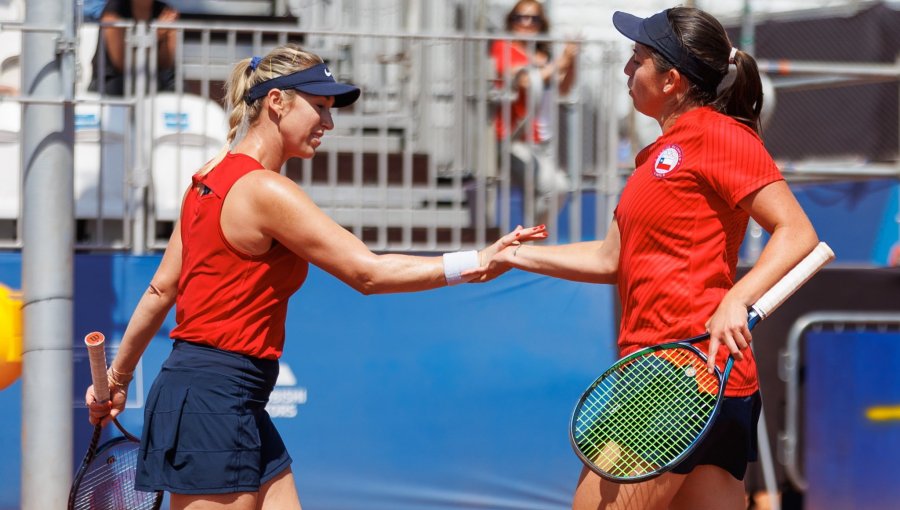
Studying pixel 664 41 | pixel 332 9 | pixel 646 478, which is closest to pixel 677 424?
pixel 646 478

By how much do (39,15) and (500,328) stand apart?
107 inches

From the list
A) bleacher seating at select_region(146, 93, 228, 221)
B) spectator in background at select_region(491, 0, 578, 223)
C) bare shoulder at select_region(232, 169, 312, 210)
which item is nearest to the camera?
bare shoulder at select_region(232, 169, 312, 210)

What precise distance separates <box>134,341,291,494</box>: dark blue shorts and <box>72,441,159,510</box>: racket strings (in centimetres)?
33

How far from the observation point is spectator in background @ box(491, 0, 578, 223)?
22.5 ft

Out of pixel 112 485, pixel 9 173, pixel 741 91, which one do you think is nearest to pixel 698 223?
pixel 741 91

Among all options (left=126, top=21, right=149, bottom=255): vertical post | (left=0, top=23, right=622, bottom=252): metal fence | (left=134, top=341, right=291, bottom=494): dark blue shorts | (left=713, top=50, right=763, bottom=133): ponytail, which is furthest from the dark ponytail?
(left=126, top=21, right=149, bottom=255): vertical post

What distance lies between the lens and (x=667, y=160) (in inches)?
139

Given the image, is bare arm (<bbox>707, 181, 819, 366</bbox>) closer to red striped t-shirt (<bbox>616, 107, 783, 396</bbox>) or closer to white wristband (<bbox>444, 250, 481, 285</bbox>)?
red striped t-shirt (<bbox>616, 107, 783, 396</bbox>)

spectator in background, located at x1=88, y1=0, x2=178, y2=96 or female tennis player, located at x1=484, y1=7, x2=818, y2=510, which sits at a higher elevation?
spectator in background, located at x1=88, y1=0, x2=178, y2=96

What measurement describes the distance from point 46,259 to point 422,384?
198 centimetres

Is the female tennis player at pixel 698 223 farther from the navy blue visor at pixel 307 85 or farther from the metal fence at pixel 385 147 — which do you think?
the metal fence at pixel 385 147

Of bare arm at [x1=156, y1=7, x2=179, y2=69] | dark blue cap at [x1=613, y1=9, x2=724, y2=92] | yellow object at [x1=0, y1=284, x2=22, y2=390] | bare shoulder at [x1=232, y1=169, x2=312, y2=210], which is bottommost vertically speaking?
yellow object at [x1=0, y1=284, x2=22, y2=390]

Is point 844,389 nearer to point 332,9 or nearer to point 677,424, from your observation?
point 677,424

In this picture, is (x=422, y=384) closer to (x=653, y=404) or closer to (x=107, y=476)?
(x=107, y=476)
